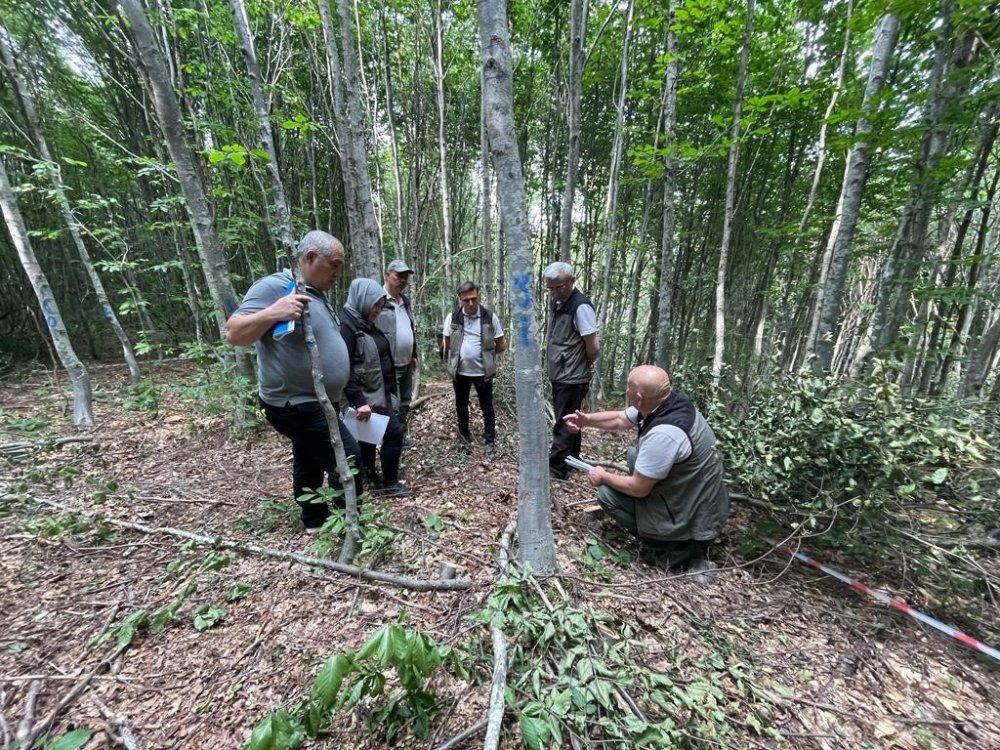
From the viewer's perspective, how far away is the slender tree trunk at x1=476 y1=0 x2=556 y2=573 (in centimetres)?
162

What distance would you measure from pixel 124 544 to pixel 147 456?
232 centimetres

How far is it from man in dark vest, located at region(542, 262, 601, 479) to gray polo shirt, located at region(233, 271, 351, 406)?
1897mm

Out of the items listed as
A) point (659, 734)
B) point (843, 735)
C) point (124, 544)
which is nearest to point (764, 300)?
point (843, 735)

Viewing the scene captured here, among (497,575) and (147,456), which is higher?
(497,575)

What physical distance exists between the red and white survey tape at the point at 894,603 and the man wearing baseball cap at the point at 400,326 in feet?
10.4

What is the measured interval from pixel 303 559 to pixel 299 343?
1.28 metres

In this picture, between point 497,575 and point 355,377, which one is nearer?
point 497,575

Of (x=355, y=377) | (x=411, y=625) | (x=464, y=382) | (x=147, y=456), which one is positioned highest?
(x=355, y=377)

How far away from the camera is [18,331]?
909 centimetres

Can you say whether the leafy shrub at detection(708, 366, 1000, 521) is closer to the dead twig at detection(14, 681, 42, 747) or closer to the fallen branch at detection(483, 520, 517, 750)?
the fallen branch at detection(483, 520, 517, 750)

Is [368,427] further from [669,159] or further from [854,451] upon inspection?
[669,159]

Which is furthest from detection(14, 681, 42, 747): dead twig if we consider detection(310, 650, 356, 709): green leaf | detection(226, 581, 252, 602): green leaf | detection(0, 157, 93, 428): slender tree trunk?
detection(0, 157, 93, 428): slender tree trunk

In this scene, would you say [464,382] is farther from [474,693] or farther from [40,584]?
[40,584]

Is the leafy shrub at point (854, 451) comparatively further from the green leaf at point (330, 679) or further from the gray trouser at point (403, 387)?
the gray trouser at point (403, 387)
